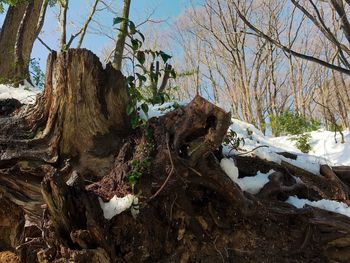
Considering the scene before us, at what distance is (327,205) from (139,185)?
131cm

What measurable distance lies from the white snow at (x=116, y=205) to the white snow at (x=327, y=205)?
1.15 m

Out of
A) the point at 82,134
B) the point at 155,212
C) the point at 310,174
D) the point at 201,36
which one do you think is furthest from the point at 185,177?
the point at 201,36

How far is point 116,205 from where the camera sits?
2025mm

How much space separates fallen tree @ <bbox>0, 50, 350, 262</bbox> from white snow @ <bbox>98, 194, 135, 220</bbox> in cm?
2

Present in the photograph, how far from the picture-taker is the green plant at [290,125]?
7191 millimetres

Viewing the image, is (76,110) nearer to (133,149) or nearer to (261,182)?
(133,149)

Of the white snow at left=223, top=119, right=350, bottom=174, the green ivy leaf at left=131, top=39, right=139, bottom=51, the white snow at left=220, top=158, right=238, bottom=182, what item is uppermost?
the green ivy leaf at left=131, top=39, right=139, bottom=51

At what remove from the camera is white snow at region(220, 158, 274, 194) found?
Answer: 233cm

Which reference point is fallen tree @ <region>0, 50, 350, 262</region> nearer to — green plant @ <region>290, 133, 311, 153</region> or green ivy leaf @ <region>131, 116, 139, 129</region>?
green ivy leaf @ <region>131, 116, 139, 129</region>

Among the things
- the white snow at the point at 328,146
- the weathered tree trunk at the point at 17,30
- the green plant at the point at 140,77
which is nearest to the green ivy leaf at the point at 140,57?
the green plant at the point at 140,77

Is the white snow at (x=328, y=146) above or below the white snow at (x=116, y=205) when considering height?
above

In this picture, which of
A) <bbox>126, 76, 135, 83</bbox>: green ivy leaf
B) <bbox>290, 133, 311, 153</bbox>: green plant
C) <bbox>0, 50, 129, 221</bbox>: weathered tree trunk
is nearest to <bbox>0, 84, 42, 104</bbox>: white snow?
<bbox>0, 50, 129, 221</bbox>: weathered tree trunk

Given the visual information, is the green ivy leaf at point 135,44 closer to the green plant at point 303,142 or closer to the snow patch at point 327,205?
the snow patch at point 327,205

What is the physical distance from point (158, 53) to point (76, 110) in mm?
622
